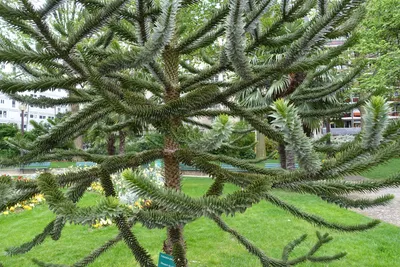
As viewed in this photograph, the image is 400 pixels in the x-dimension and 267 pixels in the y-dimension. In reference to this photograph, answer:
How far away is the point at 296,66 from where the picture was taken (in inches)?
67.2

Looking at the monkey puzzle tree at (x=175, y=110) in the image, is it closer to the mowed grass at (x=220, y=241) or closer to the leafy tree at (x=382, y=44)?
the mowed grass at (x=220, y=241)

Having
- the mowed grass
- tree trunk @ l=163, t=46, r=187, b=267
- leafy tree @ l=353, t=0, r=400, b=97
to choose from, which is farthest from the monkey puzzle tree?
leafy tree @ l=353, t=0, r=400, b=97

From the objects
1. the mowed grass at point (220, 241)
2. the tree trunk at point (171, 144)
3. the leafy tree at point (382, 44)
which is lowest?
the mowed grass at point (220, 241)

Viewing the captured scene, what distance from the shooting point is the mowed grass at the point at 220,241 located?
571 cm

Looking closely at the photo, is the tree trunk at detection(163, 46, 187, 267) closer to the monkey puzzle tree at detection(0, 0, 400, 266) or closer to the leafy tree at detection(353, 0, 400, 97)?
the monkey puzzle tree at detection(0, 0, 400, 266)

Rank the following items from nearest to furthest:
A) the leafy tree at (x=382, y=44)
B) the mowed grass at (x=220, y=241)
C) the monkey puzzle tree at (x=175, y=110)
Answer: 1. the monkey puzzle tree at (x=175, y=110)
2. the mowed grass at (x=220, y=241)
3. the leafy tree at (x=382, y=44)

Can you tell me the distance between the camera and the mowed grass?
225 inches

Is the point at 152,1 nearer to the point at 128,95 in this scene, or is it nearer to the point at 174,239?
the point at 128,95

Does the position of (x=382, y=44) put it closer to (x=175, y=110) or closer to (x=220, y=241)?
(x=220, y=241)

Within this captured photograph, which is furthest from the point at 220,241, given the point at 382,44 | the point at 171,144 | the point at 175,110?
the point at 382,44

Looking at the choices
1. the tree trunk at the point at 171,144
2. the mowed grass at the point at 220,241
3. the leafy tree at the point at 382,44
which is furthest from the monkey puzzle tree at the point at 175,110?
the leafy tree at the point at 382,44

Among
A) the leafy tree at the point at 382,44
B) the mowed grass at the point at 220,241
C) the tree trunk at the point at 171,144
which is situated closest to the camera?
the tree trunk at the point at 171,144

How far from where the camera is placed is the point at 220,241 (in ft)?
22.0

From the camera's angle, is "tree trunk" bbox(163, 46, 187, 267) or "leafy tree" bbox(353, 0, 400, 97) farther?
"leafy tree" bbox(353, 0, 400, 97)
